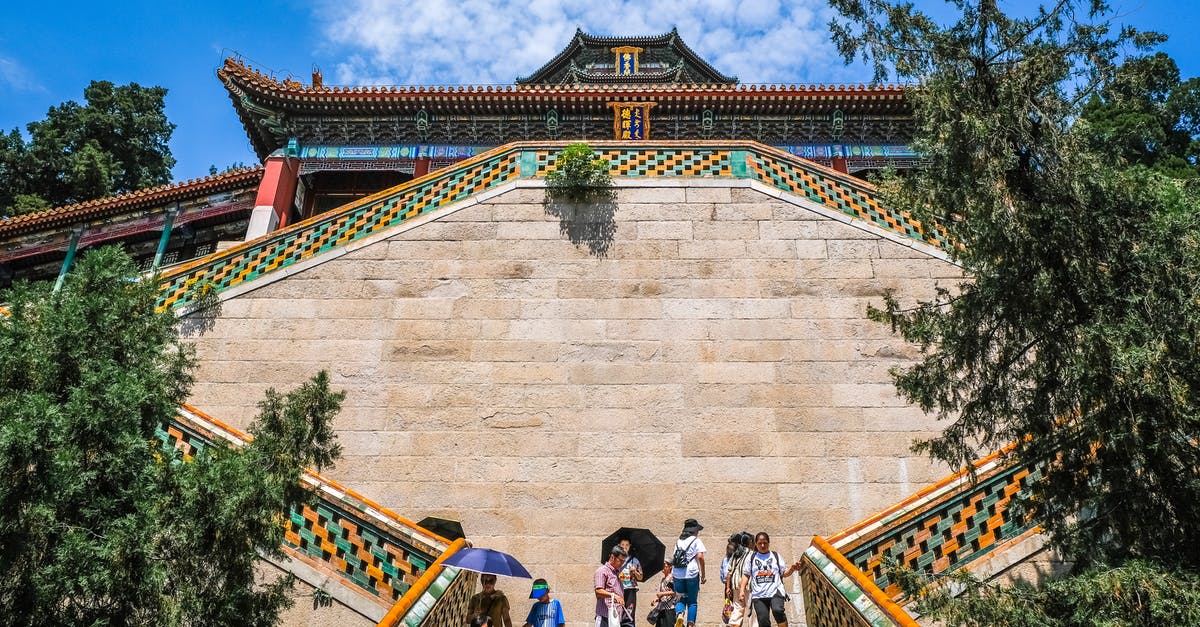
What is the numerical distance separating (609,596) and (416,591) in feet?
6.29

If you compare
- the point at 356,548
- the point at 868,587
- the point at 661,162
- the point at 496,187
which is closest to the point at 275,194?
the point at 496,187

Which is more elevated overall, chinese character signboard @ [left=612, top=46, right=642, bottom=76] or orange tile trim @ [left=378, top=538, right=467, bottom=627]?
chinese character signboard @ [left=612, top=46, right=642, bottom=76]

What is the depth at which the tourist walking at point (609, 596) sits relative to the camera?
8.16m

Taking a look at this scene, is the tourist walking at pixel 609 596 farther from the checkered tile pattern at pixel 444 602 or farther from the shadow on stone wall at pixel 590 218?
the shadow on stone wall at pixel 590 218

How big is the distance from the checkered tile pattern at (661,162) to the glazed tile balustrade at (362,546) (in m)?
5.79

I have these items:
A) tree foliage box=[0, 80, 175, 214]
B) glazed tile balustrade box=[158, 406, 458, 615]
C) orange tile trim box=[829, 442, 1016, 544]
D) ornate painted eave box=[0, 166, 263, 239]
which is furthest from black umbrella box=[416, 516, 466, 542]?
tree foliage box=[0, 80, 175, 214]

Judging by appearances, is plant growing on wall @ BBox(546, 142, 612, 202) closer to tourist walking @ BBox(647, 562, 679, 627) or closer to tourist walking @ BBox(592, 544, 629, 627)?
tourist walking @ BBox(592, 544, 629, 627)

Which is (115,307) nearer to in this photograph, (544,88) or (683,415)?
(683,415)

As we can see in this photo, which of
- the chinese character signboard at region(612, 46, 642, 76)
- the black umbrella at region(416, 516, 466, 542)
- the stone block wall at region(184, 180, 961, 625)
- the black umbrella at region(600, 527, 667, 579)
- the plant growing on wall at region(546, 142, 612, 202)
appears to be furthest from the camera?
the chinese character signboard at region(612, 46, 642, 76)

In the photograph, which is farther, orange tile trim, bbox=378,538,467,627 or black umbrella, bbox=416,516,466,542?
black umbrella, bbox=416,516,466,542

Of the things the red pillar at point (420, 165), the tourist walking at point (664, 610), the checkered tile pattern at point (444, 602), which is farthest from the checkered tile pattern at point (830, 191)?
the red pillar at point (420, 165)

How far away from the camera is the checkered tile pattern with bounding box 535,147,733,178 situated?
12.3m

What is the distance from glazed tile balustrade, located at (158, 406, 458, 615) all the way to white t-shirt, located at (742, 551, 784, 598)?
2.78 meters

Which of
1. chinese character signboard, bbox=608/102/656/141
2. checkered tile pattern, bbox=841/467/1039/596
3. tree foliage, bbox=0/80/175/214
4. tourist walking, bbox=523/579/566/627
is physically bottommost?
tourist walking, bbox=523/579/566/627
